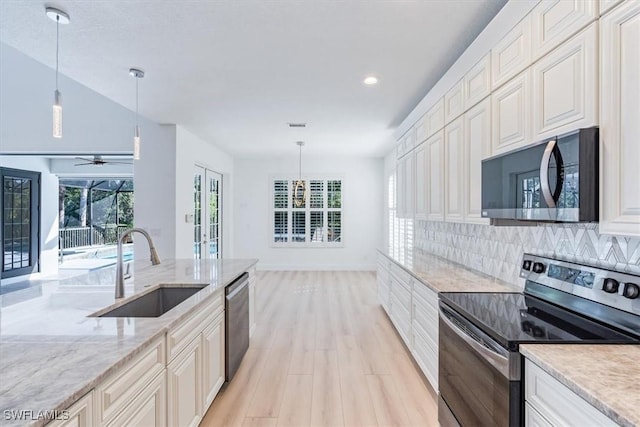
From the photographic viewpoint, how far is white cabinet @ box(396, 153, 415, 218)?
4.06 m

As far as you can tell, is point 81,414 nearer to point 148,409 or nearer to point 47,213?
point 148,409

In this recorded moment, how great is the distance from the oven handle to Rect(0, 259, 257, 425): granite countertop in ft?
4.67

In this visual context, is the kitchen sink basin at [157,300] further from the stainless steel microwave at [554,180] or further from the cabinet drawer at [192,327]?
the stainless steel microwave at [554,180]

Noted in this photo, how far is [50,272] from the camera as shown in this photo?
755cm

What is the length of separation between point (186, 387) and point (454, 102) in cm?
276

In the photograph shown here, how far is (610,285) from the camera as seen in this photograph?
1451 millimetres

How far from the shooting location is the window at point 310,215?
7.86m

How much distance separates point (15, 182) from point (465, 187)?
8693 millimetres

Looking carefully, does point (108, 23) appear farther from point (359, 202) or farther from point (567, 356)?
point (359, 202)

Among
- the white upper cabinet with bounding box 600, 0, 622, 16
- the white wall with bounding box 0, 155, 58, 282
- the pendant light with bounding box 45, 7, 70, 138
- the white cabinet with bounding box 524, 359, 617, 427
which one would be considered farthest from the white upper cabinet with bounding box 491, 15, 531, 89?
the white wall with bounding box 0, 155, 58, 282

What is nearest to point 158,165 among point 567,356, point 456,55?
point 456,55

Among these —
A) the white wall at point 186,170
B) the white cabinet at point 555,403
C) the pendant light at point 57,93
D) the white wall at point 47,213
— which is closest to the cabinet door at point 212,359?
the pendant light at point 57,93

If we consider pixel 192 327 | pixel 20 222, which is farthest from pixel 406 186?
pixel 20 222

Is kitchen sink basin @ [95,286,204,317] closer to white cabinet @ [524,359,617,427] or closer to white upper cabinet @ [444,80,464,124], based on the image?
white cabinet @ [524,359,617,427]
